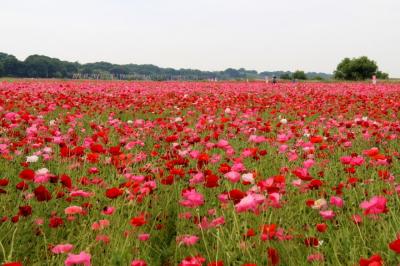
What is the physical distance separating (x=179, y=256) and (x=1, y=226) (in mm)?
944

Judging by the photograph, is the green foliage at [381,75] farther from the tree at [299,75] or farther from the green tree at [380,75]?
the tree at [299,75]

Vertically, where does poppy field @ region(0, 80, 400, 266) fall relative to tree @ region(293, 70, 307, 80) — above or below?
above

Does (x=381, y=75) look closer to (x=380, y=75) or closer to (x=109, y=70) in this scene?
(x=380, y=75)

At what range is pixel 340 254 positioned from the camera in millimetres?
2160

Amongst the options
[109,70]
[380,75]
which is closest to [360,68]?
[380,75]

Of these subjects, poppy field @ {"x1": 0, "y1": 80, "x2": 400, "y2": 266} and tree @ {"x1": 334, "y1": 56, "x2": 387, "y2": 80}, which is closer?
poppy field @ {"x1": 0, "y1": 80, "x2": 400, "y2": 266}

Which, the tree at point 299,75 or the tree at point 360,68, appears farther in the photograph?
the tree at point 299,75

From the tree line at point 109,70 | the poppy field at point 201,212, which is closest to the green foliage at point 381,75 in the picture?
the tree line at point 109,70

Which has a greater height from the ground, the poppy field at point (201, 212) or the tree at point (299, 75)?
the poppy field at point (201, 212)

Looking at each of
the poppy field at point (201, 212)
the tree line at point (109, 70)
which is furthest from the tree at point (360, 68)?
the poppy field at point (201, 212)

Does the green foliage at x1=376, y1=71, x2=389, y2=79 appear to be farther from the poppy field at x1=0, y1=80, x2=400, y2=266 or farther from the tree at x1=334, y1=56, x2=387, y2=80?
the poppy field at x1=0, y1=80, x2=400, y2=266

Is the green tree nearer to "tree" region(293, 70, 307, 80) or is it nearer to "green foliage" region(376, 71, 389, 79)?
"green foliage" region(376, 71, 389, 79)

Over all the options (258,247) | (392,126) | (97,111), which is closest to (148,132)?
(97,111)

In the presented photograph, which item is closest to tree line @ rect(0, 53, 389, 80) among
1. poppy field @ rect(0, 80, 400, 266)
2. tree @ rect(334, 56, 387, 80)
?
tree @ rect(334, 56, 387, 80)
